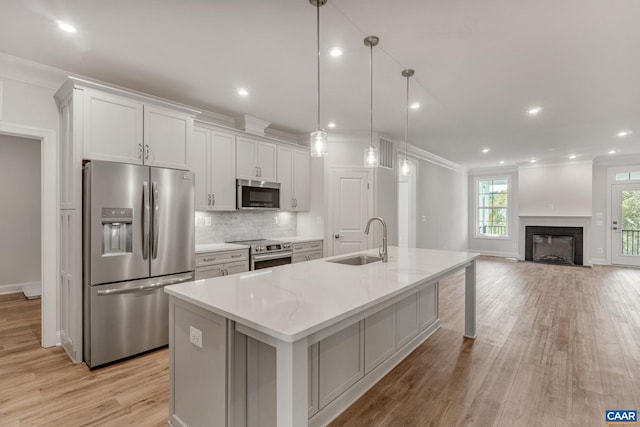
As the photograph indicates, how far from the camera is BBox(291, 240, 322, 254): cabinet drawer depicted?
4375 mm

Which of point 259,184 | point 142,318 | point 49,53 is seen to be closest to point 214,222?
point 259,184

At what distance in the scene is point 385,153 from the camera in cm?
535

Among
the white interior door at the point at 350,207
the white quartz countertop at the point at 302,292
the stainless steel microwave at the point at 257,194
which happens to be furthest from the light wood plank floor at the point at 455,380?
the stainless steel microwave at the point at 257,194

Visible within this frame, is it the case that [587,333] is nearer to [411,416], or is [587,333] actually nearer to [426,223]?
[411,416]

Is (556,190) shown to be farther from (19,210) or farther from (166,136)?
(19,210)

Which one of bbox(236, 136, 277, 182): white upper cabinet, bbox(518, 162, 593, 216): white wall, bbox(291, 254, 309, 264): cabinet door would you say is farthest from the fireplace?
bbox(236, 136, 277, 182): white upper cabinet

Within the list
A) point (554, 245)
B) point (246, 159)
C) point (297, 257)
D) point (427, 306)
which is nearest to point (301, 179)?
point (246, 159)

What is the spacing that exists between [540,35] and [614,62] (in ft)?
3.44

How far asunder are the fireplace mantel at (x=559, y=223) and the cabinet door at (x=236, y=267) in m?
7.84

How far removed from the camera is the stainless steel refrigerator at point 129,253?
2.60 metres

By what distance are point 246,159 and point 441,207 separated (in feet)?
18.0

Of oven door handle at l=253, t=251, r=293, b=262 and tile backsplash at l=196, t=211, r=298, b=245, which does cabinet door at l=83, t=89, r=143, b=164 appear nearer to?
tile backsplash at l=196, t=211, r=298, b=245

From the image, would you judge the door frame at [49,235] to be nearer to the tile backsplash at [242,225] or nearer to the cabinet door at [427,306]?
the tile backsplash at [242,225]

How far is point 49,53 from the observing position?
8.48 feet
